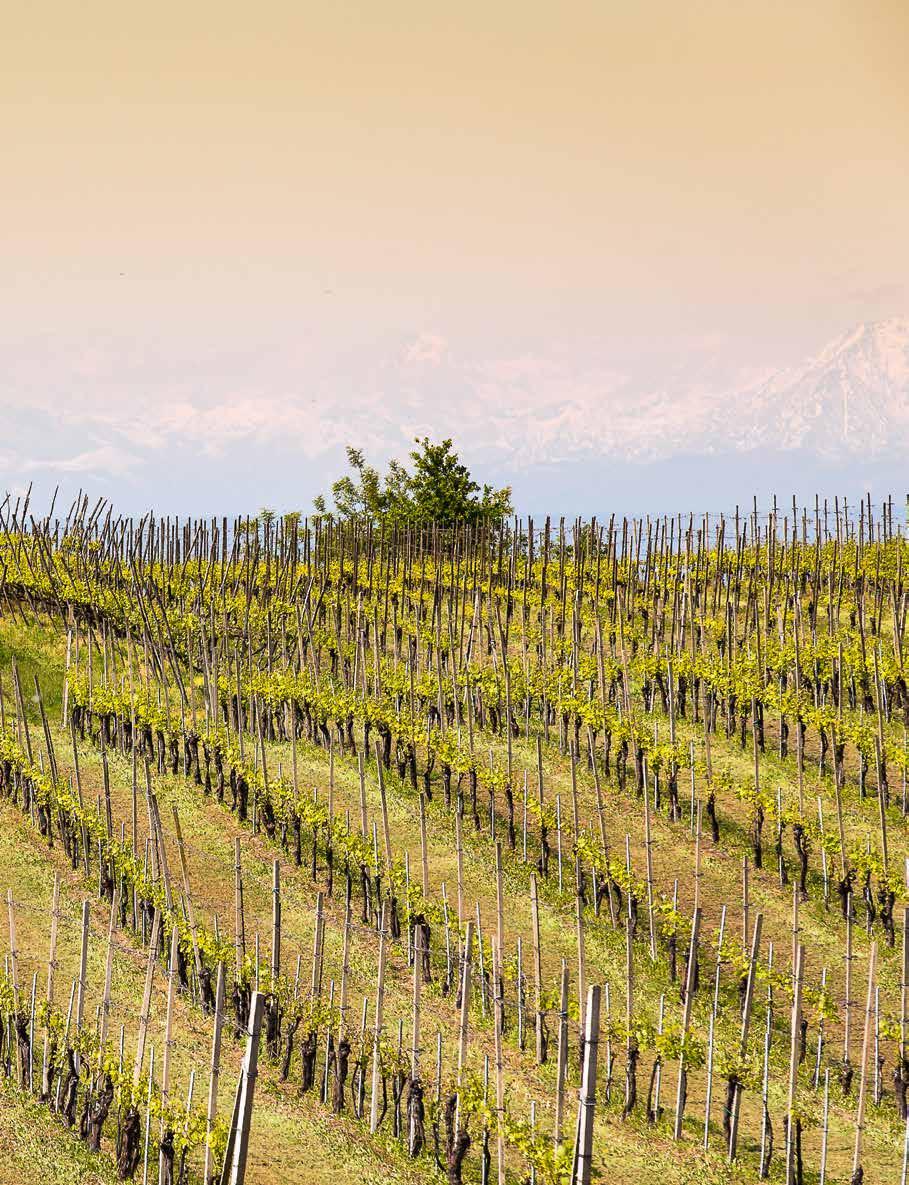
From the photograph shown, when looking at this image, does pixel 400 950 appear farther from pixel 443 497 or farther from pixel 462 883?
pixel 443 497

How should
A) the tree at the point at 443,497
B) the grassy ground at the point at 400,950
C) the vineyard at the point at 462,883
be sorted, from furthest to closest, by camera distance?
the tree at the point at 443,497 → the vineyard at the point at 462,883 → the grassy ground at the point at 400,950

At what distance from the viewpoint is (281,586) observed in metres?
36.3

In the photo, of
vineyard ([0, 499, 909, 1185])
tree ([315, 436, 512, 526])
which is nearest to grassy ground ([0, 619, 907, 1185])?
vineyard ([0, 499, 909, 1185])

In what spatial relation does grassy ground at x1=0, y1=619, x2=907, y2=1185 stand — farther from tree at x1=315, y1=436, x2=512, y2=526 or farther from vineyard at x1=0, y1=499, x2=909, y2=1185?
tree at x1=315, y1=436, x2=512, y2=526

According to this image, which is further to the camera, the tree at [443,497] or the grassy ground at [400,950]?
the tree at [443,497]

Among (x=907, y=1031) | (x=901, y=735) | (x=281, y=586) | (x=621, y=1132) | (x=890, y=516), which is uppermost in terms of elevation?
(x=890, y=516)

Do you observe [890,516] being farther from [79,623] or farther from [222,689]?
[79,623]

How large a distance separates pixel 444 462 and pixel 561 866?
3484 centimetres

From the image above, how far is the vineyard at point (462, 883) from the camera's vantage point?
1313 cm

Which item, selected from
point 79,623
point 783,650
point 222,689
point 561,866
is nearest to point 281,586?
point 79,623

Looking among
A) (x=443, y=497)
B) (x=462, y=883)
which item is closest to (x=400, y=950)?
(x=462, y=883)

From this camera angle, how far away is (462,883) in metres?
19.5

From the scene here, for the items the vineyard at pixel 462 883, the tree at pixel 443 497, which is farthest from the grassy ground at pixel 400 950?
the tree at pixel 443 497

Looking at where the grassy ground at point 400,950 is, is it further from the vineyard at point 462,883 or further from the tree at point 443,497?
the tree at point 443,497
